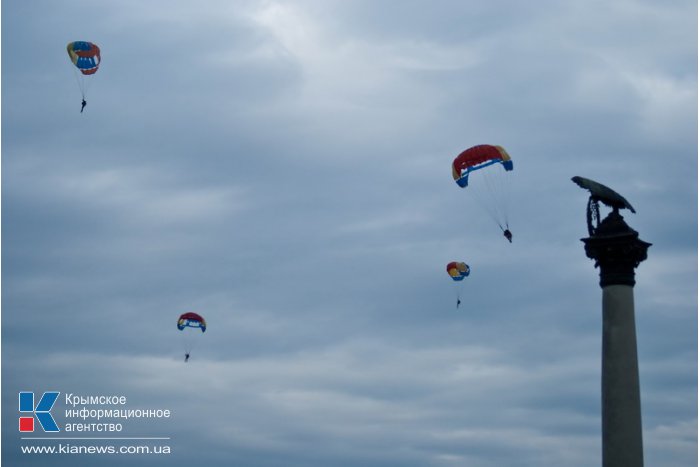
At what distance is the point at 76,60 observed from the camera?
77.1 m

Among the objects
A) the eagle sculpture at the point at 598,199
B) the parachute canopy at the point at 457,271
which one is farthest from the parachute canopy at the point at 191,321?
the eagle sculpture at the point at 598,199

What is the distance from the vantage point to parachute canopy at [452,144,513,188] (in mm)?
60031

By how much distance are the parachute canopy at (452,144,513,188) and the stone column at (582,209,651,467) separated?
62.6 ft

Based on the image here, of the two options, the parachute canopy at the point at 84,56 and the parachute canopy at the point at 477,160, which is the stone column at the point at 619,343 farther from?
the parachute canopy at the point at 84,56

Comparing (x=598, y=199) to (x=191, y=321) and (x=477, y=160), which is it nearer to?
(x=477, y=160)

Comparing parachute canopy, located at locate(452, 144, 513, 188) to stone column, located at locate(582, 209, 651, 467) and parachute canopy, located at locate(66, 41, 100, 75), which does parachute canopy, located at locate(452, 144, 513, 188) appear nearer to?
stone column, located at locate(582, 209, 651, 467)

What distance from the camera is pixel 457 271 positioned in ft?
279

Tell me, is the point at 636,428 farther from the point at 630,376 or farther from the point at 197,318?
the point at 197,318

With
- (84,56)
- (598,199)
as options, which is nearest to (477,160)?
(598,199)

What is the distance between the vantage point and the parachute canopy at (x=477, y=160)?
60.0 meters

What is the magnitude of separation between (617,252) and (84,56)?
47298 millimetres

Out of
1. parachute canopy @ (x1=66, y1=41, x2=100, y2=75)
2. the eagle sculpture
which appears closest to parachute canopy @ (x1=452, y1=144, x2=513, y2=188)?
the eagle sculpture

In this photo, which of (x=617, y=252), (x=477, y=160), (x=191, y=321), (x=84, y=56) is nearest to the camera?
(x=617, y=252)

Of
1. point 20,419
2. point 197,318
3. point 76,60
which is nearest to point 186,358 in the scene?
point 197,318
